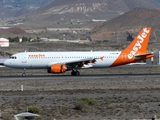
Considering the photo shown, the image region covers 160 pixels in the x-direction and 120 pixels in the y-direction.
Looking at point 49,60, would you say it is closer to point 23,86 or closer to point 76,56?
point 76,56

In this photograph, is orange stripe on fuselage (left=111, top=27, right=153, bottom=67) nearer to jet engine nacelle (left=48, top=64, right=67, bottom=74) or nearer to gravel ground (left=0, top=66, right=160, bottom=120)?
gravel ground (left=0, top=66, right=160, bottom=120)

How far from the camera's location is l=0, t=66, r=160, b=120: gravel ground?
121ft

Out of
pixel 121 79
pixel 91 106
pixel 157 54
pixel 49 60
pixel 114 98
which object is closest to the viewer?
pixel 91 106

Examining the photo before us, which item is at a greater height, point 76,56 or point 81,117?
point 76,56

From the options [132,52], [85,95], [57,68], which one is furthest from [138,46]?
[85,95]

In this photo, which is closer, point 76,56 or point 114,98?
point 114,98

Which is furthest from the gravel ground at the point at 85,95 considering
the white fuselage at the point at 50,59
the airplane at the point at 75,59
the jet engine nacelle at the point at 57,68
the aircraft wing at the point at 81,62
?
the white fuselage at the point at 50,59

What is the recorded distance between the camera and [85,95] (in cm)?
4659

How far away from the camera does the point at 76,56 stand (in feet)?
229

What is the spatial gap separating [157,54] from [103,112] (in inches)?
2424

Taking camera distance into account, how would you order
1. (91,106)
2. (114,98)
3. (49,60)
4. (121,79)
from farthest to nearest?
(49,60) → (121,79) → (114,98) → (91,106)

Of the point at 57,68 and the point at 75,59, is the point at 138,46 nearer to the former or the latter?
the point at 75,59

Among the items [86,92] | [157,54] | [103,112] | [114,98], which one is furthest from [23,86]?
[157,54]

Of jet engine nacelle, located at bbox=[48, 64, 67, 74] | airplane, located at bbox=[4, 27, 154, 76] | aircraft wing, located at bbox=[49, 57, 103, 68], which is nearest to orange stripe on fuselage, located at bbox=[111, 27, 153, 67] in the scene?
airplane, located at bbox=[4, 27, 154, 76]
